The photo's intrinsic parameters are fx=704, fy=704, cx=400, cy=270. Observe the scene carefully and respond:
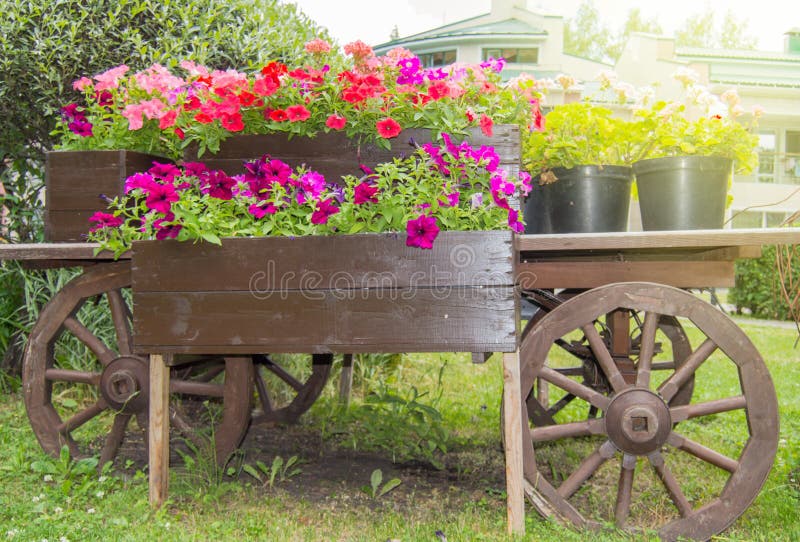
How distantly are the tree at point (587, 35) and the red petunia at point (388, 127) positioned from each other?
3079 cm

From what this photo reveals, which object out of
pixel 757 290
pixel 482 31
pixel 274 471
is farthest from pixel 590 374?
pixel 482 31

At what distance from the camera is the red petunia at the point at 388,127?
2.49m

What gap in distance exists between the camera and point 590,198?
2869mm

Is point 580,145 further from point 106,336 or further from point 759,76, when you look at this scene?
point 759,76

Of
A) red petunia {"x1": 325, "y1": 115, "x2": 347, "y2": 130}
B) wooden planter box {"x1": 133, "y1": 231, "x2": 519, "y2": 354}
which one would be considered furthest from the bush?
Result: wooden planter box {"x1": 133, "y1": 231, "x2": 519, "y2": 354}

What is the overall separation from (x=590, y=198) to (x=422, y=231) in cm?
90

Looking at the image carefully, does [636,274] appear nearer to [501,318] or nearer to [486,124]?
[501,318]

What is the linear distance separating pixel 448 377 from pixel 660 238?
11.5 feet

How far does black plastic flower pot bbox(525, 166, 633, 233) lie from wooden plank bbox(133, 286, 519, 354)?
2.27ft

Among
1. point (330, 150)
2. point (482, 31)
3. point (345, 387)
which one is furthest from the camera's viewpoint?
point (482, 31)

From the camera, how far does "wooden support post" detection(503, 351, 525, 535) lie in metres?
2.42

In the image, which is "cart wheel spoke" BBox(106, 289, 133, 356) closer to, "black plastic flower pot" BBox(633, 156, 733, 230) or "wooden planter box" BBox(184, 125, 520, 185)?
"wooden planter box" BBox(184, 125, 520, 185)

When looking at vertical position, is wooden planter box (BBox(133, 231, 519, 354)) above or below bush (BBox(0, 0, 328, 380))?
below

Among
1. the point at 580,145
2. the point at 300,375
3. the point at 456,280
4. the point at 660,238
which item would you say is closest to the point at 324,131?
the point at 456,280
